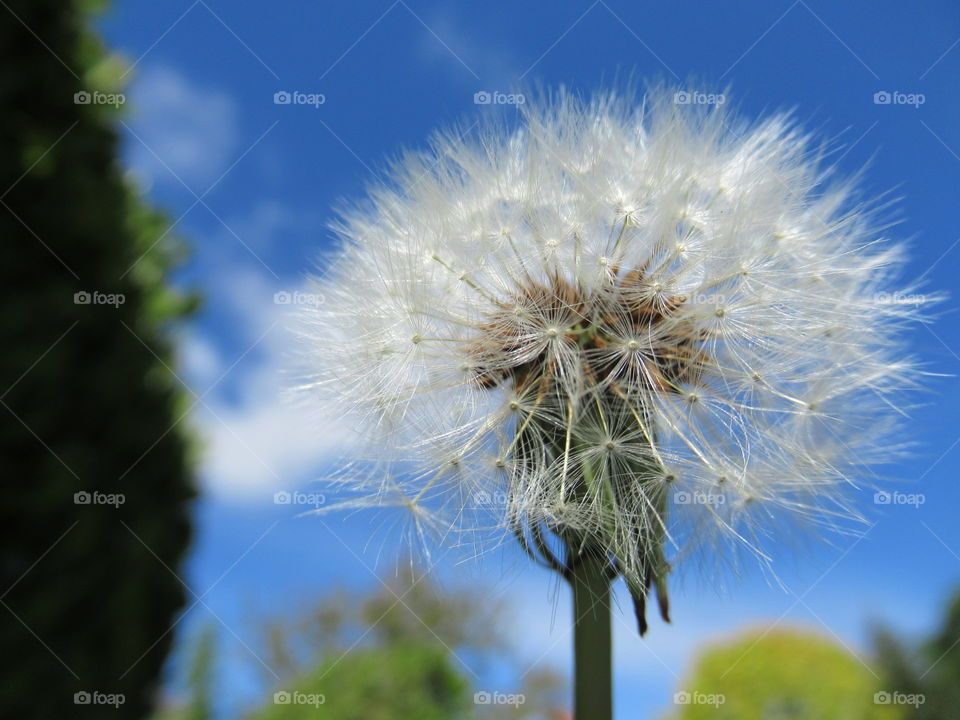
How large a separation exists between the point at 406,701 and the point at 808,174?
8316mm

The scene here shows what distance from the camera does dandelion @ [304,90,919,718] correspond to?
2.66m

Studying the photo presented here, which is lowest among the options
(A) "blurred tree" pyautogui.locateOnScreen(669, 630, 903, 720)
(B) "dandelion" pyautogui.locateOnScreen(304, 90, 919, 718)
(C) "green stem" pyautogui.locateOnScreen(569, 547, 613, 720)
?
(A) "blurred tree" pyautogui.locateOnScreen(669, 630, 903, 720)

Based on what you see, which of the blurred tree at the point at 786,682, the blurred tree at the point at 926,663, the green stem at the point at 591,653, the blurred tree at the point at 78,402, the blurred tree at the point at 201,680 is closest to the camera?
the green stem at the point at 591,653

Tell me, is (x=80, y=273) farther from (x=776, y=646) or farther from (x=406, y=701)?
(x=776, y=646)

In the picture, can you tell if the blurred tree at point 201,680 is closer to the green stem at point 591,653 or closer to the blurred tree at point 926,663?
the green stem at point 591,653

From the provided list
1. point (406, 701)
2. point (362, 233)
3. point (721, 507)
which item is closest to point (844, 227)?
point (721, 507)

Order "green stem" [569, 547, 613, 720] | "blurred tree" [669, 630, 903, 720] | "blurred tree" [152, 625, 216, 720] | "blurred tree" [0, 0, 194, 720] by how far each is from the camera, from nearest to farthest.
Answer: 1. "green stem" [569, 547, 613, 720]
2. "blurred tree" [0, 0, 194, 720]
3. "blurred tree" [152, 625, 216, 720]
4. "blurred tree" [669, 630, 903, 720]

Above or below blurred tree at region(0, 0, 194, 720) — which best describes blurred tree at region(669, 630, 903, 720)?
below

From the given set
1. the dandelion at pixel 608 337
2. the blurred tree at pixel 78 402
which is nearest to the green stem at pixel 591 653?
the dandelion at pixel 608 337

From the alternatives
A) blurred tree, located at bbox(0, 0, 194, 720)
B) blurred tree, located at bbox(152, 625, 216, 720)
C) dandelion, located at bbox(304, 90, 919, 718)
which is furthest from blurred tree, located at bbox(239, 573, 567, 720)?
dandelion, located at bbox(304, 90, 919, 718)

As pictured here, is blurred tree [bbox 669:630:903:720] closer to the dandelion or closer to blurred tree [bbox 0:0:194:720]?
blurred tree [bbox 0:0:194:720]

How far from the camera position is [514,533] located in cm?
265

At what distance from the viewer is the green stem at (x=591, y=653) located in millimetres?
2389

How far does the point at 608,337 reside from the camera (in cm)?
277
